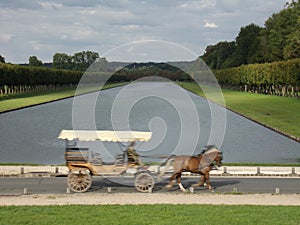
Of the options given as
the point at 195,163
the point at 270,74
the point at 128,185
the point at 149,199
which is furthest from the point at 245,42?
the point at 149,199

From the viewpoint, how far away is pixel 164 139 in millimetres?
34688

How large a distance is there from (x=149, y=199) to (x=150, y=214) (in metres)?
2.37

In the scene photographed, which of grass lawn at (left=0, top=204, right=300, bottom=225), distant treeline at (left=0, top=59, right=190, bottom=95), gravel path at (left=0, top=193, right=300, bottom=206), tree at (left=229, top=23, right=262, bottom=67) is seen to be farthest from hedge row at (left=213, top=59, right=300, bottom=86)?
grass lawn at (left=0, top=204, right=300, bottom=225)

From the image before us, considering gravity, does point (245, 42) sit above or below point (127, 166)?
above

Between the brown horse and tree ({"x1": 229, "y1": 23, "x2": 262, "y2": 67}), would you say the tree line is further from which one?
the brown horse

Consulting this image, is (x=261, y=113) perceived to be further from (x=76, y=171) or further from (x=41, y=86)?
(x=41, y=86)

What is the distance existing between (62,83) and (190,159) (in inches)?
4927

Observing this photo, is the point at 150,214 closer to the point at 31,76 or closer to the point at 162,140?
the point at 162,140

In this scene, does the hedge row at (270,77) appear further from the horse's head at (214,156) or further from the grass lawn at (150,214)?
the grass lawn at (150,214)

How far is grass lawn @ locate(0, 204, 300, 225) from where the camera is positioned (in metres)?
12.7

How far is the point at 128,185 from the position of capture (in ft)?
60.0

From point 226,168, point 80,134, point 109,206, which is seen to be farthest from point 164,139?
point 109,206

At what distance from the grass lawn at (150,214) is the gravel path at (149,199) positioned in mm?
828

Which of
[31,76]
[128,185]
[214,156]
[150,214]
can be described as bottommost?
[128,185]
